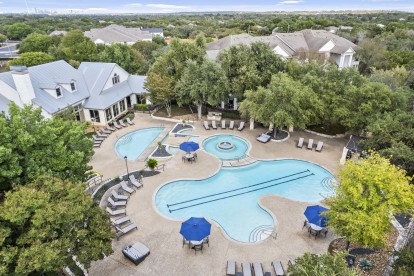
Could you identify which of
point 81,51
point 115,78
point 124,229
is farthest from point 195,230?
point 81,51

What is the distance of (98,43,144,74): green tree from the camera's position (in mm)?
40375

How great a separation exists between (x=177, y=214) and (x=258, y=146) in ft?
37.9

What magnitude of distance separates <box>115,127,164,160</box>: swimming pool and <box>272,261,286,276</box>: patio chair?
A: 1552 centimetres

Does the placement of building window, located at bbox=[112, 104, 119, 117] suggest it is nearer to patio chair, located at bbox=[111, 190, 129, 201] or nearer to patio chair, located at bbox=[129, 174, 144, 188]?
patio chair, located at bbox=[129, 174, 144, 188]

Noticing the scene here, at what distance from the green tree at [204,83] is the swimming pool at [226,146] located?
14.9 feet

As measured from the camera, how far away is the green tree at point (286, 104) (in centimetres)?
2467

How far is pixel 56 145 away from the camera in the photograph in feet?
45.0

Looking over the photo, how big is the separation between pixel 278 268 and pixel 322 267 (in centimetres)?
364

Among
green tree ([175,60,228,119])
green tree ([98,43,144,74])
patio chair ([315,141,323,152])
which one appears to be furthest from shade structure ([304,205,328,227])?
green tree ([98,43,144,74])

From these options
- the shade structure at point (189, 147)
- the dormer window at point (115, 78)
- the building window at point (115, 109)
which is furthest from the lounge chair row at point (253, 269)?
the dormer window at point (115, 78)

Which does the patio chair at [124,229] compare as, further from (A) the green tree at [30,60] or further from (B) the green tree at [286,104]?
(A) the green tree at [30,60]

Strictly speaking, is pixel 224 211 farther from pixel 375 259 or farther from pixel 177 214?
pixel 375 259

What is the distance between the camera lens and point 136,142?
27312 mm

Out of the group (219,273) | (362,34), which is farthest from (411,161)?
(362,34)
